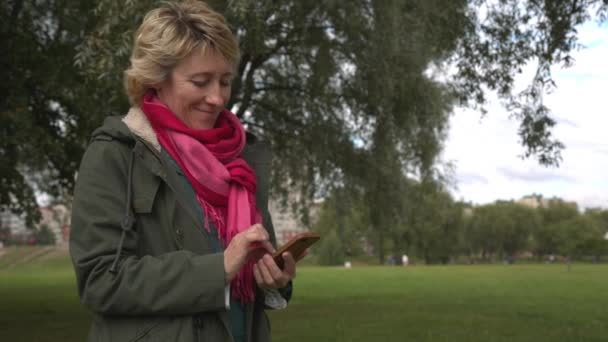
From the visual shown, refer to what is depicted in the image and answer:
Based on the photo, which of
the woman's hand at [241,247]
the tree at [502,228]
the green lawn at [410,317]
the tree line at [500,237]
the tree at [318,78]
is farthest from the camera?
the tree at [502,228]

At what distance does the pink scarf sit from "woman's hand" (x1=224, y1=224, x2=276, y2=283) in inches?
4.8

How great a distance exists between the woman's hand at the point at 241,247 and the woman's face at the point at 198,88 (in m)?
0.44

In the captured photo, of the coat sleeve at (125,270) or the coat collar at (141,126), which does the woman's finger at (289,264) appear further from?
the coat collar at (141,126)

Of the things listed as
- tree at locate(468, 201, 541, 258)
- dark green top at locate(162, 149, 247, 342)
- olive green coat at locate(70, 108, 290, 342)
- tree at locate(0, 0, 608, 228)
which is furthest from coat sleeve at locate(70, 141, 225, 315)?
tree at locate(468, 201, 541, 258)

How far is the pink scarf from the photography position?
228 cm

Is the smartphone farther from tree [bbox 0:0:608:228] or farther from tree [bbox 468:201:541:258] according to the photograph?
tree [bbox 468:201:541:258]

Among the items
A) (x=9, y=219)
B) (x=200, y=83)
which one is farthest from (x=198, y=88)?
(x=9, y=219)

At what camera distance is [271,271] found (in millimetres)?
2299

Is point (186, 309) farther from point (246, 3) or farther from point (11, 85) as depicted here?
point (11, 85)

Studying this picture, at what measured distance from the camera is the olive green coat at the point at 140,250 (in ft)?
6.98

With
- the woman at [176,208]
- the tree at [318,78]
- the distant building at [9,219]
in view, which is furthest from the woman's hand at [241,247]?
the distant building at [9,219]

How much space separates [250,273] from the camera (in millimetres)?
2381

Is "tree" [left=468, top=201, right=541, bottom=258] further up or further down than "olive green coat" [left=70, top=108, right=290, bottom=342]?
further up

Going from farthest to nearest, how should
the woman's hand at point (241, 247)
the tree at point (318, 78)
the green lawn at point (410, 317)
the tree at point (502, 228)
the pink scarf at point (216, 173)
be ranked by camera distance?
1. the tree at point (502, 228)
2. the green lawn at point (410, 317)
3. the tree at point (318, 78)
4. the pink scarf at point (216, 173)
5. the woman's hand at point (241, 247)
